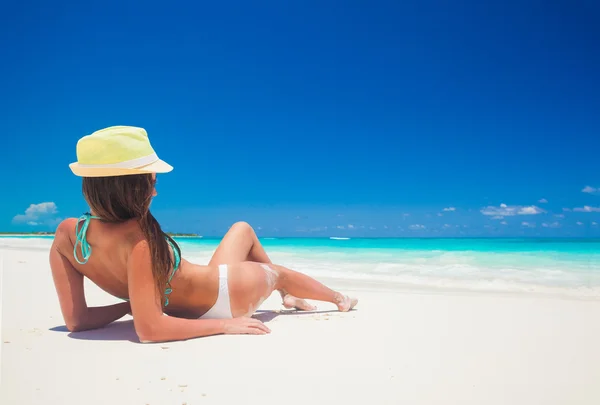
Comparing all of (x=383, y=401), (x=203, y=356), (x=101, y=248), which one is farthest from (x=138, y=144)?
(x=383, y=401)

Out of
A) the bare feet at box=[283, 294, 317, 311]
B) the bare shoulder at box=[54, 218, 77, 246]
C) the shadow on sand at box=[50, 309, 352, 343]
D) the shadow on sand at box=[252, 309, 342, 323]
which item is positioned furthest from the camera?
the bare feet at box=[283, 294, 317, 311]

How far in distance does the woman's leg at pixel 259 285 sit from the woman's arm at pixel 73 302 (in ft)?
2.88

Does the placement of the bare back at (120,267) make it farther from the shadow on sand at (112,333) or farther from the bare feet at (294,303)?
the bare feet at (294,303)

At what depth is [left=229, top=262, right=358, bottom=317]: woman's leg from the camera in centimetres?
319

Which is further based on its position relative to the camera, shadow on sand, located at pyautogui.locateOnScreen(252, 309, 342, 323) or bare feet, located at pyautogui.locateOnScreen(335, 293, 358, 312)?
bare feet, located at pyautogui.locateOnScreen(335, 293, 358, 312)

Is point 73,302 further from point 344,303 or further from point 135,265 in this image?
point 344,303

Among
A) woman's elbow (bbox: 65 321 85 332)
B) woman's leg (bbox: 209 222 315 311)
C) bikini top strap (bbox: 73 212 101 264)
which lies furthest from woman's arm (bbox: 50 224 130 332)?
woman's leg (bbox: 209 222 315 311)

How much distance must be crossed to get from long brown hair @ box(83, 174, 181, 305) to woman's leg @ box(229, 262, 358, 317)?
65 cm

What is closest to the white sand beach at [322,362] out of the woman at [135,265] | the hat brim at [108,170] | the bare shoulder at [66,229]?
the woman at [135,265]

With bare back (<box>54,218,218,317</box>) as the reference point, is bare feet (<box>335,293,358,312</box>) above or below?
below

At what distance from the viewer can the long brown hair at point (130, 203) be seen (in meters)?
2.55

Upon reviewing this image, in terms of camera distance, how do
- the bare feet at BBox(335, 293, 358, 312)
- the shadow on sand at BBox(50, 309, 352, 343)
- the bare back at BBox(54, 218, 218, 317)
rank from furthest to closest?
the bare feet at BBox(335, 293, 358, 312) → the shadow on sand at BBox(50, 309, 352, 343) → the bare back at BBox(54, 218, 218, 317)

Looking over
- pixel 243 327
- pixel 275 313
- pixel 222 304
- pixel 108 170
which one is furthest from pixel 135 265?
pixel 275 313

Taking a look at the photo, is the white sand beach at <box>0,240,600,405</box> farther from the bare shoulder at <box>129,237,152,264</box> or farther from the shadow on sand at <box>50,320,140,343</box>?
the bare shoulder at <box>129,237,152,264</box>
